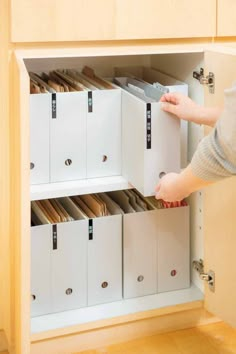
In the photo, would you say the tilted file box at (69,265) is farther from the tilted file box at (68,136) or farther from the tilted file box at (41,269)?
the tilted file box at (68,136)

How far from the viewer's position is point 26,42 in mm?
1460

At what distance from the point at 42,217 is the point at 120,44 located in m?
0.48

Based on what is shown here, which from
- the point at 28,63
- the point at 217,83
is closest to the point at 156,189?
the point at 217,83

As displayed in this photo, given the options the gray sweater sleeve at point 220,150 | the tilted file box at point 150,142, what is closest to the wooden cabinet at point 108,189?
the tilted file box at point 150,142

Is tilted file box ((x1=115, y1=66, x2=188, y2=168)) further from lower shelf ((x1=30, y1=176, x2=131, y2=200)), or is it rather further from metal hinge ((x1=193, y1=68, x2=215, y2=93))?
lower shelf ((x1=30, y1=176, x2=131, y2=200))

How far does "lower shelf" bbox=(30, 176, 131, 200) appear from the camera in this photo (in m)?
1.59

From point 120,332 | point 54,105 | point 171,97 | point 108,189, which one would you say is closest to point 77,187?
point 108,189

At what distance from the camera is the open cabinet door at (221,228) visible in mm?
1539

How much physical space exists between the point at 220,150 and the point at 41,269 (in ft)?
2.28

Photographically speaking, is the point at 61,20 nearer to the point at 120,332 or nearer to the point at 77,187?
the point at 77,187

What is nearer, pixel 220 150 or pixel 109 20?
pixel 220 150

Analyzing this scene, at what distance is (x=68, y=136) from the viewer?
1626 millimetres

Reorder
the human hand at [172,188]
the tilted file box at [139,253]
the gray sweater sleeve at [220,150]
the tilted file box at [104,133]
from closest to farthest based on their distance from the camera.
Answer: the gray sweater sleeve at [220,150] < the human hand at [172,188] < the tilted file box at [104,133] < the tilted file box at [139,253]

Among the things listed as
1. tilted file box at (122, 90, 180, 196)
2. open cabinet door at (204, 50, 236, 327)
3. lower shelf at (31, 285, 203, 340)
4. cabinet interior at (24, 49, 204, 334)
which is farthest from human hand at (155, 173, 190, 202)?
lower shelf at (31, 285, 203, 340)
